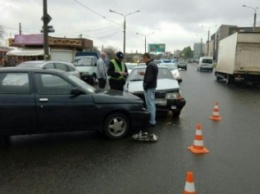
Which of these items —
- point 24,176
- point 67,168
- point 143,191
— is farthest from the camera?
point 67,168

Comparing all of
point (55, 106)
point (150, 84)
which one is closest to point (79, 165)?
point (55, 106)

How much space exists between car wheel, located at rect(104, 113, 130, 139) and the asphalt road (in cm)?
16

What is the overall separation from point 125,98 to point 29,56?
39064mm

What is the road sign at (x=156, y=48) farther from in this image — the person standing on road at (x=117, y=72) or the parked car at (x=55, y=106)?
the parked car at (x=55, y=106)

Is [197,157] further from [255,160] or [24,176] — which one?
[24,176]

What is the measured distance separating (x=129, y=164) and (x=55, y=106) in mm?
1963

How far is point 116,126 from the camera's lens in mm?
7055

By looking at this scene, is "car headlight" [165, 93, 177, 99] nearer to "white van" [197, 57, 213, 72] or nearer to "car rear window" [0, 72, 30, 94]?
"car rear window" [0, 72, 30, 94]

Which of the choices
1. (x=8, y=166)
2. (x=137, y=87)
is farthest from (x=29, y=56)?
(x=8, y=166)

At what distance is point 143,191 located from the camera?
4.43 m

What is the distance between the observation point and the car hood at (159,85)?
945cm

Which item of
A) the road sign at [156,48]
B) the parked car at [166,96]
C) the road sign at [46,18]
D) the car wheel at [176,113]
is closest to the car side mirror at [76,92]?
the parked car at [166,96]

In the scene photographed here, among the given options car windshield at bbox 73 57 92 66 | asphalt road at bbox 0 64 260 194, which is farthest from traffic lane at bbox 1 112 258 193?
car windshield at bbox 73 57 92 66

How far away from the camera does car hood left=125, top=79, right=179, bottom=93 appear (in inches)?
372
